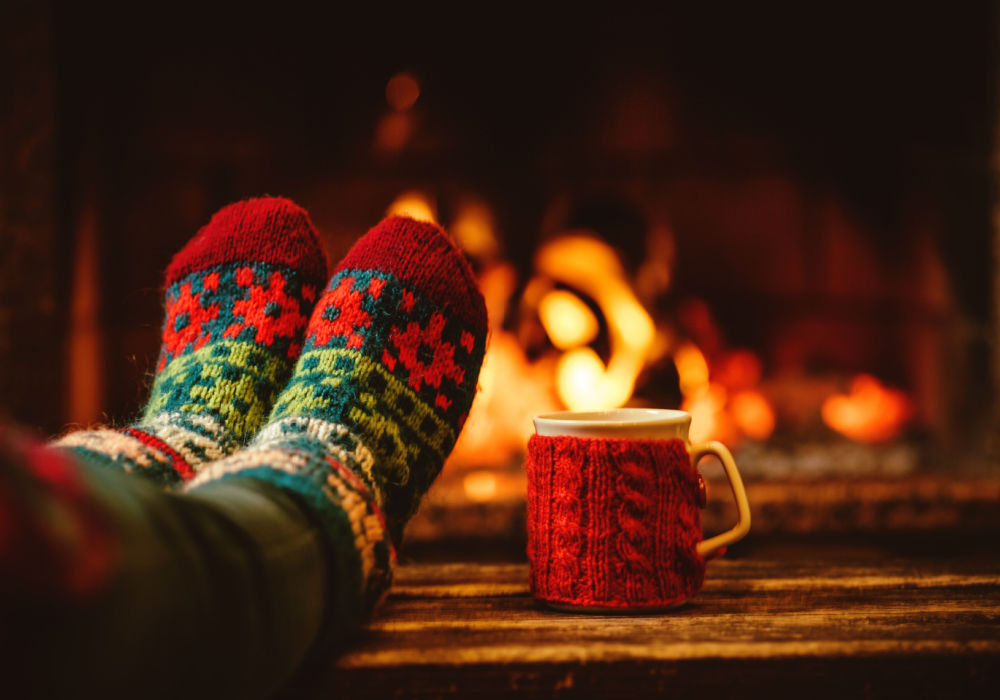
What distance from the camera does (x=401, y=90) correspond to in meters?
1.24

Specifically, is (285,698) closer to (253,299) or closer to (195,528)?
(195,528)

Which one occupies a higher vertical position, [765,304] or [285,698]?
[765,304]

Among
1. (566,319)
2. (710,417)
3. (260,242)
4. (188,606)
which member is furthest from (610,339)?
(188,606)

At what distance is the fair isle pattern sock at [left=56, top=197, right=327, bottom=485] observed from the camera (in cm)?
57

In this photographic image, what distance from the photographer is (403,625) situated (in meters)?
0.44

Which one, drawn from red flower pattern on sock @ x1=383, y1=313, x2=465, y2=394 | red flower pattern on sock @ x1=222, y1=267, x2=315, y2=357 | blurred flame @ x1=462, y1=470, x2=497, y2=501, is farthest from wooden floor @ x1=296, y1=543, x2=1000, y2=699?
blurred flame @ x1=462, y1=470, x2=497, y2=501

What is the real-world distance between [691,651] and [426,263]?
1.12 feet

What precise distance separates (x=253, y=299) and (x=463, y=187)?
604 millimetres

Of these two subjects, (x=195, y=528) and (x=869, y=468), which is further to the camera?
(x=869, y=468)

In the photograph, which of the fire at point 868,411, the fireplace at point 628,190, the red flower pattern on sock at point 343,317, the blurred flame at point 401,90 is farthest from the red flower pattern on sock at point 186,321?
the fire at point 868,411

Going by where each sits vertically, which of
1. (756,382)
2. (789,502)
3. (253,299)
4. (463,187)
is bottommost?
(789,502)

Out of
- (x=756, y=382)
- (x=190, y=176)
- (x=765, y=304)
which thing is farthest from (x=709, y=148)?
(x=190, y=176)

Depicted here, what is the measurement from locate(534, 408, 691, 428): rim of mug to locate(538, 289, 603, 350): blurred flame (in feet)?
2.23

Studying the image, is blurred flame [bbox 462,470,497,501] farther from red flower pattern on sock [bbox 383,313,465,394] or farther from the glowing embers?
the glowing embers
